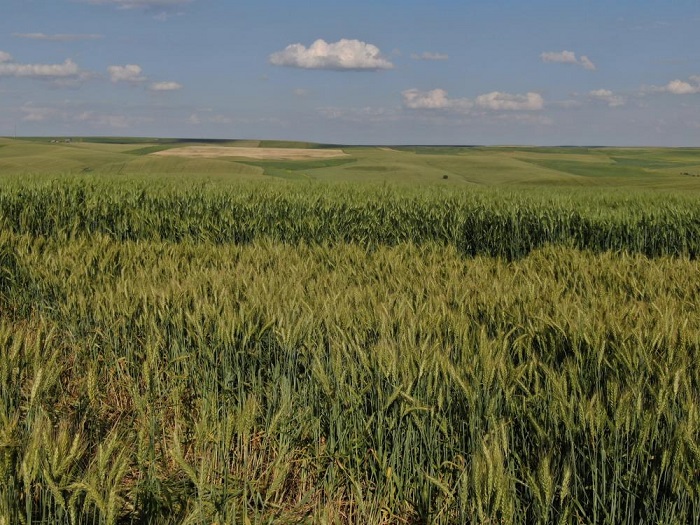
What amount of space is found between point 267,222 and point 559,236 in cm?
516

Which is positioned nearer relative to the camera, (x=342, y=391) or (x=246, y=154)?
(x=342, y=391)

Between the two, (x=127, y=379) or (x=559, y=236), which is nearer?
(x=127, y=379)

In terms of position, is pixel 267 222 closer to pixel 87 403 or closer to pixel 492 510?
pixel 87 403

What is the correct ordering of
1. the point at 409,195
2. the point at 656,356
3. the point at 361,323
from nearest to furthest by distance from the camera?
1. the point at 656,356
2. the point at 361,323
3. the point at 409,195

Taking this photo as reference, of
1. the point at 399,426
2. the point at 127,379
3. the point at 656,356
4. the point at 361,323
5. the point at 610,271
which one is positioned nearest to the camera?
the point at 399,426

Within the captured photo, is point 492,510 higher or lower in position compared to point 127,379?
higher

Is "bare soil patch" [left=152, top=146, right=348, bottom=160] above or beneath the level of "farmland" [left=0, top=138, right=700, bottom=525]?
above

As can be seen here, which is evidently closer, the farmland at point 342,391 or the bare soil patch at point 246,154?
the farmland at point 342,391

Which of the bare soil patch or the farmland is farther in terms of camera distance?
the bare soil patch

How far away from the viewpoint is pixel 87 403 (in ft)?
10.6

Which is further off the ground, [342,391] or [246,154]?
[246,154]

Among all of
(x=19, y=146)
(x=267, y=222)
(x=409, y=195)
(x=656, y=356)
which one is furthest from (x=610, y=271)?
(x=19, y=146)

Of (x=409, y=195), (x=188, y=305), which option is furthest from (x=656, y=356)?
(x=409, y=195)

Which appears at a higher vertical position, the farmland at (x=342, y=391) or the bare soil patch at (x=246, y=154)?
the bare soil patch at (x=246, y=154)
